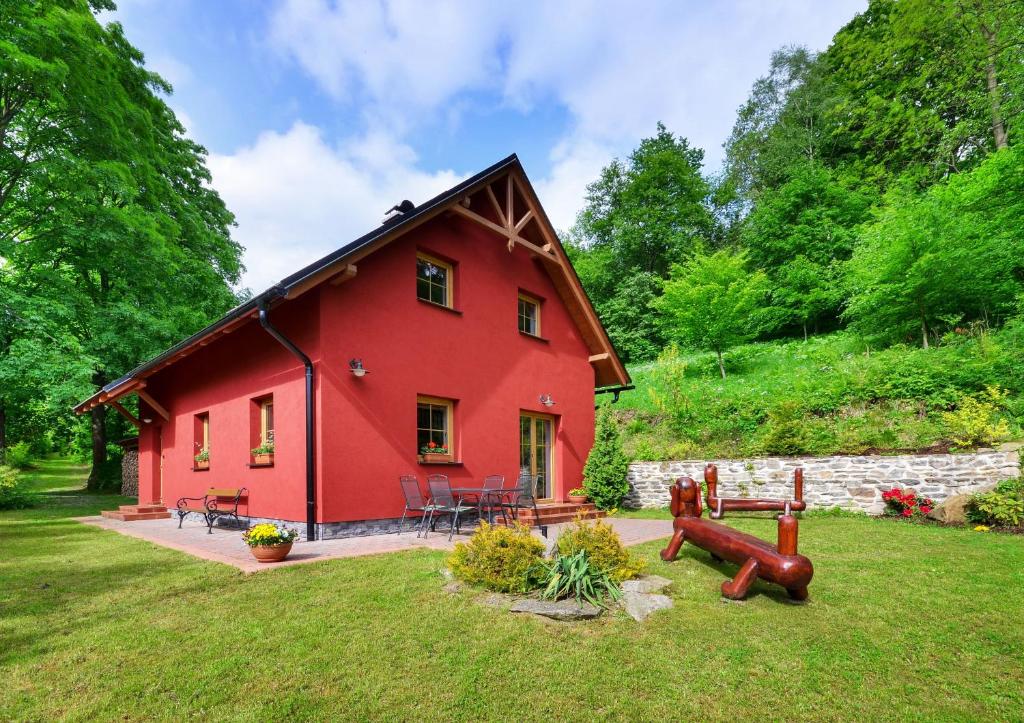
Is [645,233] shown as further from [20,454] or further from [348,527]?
[20,454]

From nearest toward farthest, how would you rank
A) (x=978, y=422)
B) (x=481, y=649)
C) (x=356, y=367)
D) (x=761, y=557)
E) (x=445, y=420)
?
(x=481, y=649)
(x=761, y=557)
(x=356, y=367)
(x=978, y=422)
(x=445, y=420)

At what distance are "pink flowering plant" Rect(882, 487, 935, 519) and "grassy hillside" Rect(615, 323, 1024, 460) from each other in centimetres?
85

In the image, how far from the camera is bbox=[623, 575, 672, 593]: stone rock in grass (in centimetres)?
446

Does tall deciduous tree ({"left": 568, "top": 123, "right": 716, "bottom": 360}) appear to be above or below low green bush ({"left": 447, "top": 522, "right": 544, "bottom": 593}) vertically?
above

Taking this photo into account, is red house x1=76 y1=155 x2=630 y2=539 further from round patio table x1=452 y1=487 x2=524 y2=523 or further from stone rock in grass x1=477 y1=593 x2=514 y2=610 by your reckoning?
stone rock in grass x1=477 y1=593 x2=514 y2=610

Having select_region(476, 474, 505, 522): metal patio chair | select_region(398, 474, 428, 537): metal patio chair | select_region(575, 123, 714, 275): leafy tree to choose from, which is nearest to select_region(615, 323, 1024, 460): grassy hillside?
select_region(476, 474, 505, 522): metal patio chair

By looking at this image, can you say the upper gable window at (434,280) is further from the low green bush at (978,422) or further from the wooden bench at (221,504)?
the low green bush at (978,422)

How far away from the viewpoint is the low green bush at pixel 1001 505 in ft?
22.4

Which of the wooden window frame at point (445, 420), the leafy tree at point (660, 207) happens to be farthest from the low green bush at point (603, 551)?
the leafy tree at point (660, 207)

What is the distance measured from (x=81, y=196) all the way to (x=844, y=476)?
669 inches

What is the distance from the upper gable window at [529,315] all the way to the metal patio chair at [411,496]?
4601 mm

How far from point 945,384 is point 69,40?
19.6 metres

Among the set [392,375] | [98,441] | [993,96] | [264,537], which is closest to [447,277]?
[392,375]

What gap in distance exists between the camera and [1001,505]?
6902 mm
